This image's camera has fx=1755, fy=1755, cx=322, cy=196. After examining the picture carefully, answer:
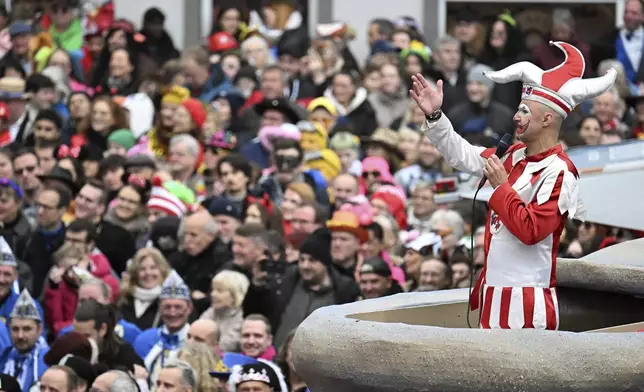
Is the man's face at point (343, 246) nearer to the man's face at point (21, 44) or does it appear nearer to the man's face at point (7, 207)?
the man's face at point (7, 207)

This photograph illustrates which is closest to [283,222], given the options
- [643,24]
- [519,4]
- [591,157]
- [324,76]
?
[591,157]

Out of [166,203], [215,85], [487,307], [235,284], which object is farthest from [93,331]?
[215,85]

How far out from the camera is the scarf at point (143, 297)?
37.9 ft

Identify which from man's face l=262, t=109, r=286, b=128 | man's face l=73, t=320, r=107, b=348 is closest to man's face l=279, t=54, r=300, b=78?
man's face l=262, t=109, r=286, b=128

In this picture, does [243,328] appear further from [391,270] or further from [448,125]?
[448,125]

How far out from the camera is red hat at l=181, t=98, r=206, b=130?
49.5 feet

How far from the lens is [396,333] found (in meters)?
5.50

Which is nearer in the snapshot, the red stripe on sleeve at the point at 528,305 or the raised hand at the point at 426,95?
the red stripe on sleeve at the point at 528,305

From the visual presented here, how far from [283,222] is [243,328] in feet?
8.67

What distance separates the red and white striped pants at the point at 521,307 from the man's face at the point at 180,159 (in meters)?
8.06

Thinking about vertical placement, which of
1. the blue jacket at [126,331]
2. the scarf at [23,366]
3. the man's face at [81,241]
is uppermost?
the man's face at [81,241]

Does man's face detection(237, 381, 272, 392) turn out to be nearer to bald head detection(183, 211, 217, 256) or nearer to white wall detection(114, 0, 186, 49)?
bald head detection(183, 211, 217, 256)

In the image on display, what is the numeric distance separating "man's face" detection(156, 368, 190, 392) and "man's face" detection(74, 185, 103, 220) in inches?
163

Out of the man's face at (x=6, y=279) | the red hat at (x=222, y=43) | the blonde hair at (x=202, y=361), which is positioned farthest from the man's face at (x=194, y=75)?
the blonde hair at (x=202, y=361)
